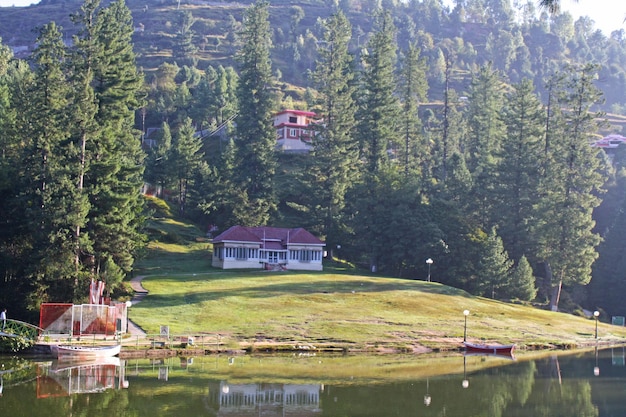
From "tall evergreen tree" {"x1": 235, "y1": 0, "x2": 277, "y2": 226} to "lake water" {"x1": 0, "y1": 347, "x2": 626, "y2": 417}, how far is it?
1913 inches

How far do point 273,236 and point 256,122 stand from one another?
22811 millimetres

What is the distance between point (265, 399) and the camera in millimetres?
29797

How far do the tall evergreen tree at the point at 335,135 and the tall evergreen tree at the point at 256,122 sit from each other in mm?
6104

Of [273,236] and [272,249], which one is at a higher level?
[273,236]

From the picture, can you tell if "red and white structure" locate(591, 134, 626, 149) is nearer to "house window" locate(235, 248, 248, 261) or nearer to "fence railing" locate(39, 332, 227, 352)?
"house window" locate(235, 248, 248, 261)

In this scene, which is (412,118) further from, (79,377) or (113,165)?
(79,377)

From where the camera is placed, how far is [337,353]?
153ft

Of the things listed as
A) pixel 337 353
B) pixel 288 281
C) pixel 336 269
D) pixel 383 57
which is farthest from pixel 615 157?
pixel 337 353

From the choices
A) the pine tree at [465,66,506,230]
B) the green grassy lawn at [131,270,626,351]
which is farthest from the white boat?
the pine tree at [465,66,506,230]

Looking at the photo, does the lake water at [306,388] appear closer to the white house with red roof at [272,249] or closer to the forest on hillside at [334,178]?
the forest on hillside at [334,178]

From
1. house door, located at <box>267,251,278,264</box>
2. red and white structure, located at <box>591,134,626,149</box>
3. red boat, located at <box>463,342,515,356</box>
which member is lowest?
red boat, located at <box>463,342,515,356</box>

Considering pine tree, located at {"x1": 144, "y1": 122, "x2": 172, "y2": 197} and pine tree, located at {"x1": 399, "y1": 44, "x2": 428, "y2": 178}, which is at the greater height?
pine tree, located at {"x1": 399, "y1": 44, "x2": 428, "y2": 178}

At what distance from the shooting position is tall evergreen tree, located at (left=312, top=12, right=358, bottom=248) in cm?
8638

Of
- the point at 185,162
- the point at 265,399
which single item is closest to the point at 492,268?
the point at 185,162
